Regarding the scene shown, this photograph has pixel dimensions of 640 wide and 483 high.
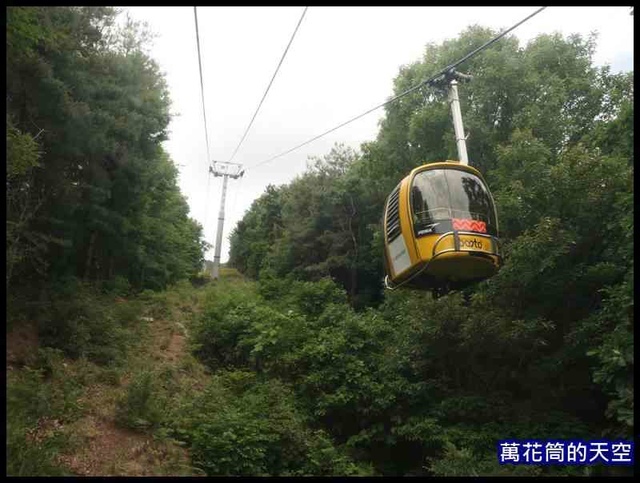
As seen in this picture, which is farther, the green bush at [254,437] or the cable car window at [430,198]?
the green bush at [254,437]

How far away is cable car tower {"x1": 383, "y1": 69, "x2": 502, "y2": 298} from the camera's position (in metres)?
6.65

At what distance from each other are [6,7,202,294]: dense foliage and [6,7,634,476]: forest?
0.05 metres

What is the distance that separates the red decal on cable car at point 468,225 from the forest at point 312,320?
1985 mm

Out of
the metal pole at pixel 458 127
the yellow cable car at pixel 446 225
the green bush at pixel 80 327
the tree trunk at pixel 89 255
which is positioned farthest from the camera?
the tree trunk at pixel 89 255

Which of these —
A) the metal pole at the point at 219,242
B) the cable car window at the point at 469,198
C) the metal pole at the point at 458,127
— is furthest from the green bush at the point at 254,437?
the metal pole at the point at 219,242

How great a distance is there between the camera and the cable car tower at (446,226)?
21.8 feet

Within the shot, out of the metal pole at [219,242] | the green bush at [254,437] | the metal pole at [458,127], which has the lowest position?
the green bush at [254,437]

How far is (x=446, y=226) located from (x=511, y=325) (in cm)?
396

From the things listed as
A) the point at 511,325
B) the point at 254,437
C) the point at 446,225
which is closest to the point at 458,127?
the point at 446,225

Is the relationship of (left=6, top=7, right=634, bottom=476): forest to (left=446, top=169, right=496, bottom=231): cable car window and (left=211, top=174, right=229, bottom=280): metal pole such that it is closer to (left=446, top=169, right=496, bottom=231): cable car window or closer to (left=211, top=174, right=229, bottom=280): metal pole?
(left=446, top=169, right=496, bottom=231): cable car window

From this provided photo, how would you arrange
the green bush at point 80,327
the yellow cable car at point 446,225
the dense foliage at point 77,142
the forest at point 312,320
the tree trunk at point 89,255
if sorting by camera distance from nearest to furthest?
the yellow cable car at point 446,225 < the forest at point 312,320 < the dense foliage at point 77,142 < the green bush at point 80,327 < the tree trunk at point 89,255

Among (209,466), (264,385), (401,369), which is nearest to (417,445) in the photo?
(401,369)

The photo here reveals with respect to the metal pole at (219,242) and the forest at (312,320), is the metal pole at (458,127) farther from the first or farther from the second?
the metal pole at (219,242)

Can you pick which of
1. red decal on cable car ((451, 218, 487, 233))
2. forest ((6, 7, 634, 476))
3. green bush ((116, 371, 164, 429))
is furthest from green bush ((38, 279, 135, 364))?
red decal on cable car ((451, 218, 487, 233))
